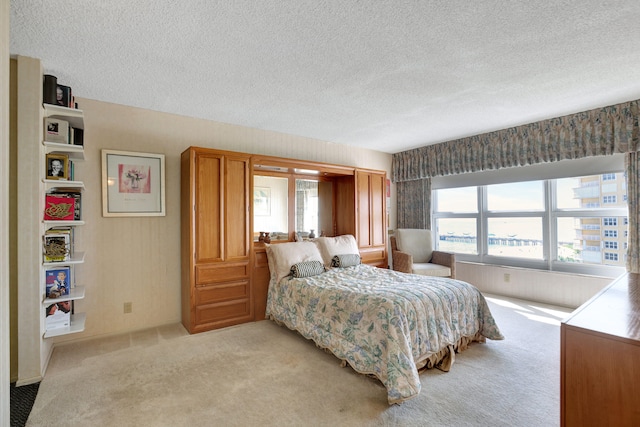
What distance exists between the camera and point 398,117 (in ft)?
11.9

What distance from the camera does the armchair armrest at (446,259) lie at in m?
4.44

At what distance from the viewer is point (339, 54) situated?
2.21 metres

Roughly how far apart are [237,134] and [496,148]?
12.1 ft

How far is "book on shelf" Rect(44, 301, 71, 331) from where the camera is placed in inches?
98.0

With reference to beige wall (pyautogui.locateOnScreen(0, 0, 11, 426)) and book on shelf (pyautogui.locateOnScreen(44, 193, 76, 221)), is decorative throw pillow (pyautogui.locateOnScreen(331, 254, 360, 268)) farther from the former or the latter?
beige wall (pyautogui.locateOnScreen(0, 0, 11, 426))

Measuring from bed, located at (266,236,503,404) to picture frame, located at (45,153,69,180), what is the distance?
6.87 ft

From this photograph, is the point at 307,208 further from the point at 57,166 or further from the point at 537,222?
the point at 537,222

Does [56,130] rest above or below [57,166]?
above

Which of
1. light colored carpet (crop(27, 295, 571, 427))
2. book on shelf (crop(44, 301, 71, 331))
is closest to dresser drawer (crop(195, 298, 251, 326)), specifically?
light colored carpet (crop(27, 295, 571, 427))

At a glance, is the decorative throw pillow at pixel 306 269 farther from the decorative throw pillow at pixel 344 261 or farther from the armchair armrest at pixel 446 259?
the armchair armrest at pixel 446 259

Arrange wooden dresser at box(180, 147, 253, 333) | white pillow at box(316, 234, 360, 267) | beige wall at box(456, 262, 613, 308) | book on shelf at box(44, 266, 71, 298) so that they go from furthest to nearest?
white pillow at box(316, 234, 360, 267) → beige wall at box(456, 262, 613, 308) → wooden dresser at box(180, 147, 253, 333) → book on shelf at box(44, 266, 71, 298)

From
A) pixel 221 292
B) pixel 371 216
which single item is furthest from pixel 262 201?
pixel 371 216

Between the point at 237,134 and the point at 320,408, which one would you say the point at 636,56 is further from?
the point at 237,134

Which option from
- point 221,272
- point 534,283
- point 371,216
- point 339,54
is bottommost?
point 534,283
